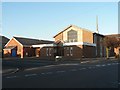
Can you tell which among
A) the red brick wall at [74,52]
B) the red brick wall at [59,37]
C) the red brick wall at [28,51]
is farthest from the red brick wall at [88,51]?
the red brick wall at [28,51]

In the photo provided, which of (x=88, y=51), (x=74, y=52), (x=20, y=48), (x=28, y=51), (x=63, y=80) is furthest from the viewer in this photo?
(x=28, y=51)

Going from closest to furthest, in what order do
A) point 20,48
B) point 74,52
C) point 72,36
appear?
1. point 74,52
2. point 72,36
3. point 20,48

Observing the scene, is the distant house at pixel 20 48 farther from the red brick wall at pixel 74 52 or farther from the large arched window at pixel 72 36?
the red brick wall at pixel 74 52

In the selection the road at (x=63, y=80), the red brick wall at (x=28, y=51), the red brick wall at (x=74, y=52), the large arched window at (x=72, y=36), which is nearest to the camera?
the road at (x=63, y=80)

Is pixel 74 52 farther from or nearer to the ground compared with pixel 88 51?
nearer to the ground

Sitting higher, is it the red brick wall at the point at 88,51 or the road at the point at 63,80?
the red brick wall at the point at 88,51

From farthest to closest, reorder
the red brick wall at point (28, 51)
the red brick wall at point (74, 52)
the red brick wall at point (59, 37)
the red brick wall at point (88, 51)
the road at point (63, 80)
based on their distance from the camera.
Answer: the red brick wall at point (59, 37) → the red brick wall at point (28, 51) → the red brick wall at point (88, 51) → the red brick wall at point (74, 52) → the road at point (63, 80)

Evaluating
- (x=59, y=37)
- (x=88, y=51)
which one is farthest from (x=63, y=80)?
(x=59, y=37)

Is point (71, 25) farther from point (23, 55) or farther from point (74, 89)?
point (74, 89)

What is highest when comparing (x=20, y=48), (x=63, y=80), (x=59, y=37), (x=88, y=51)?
(x=59, y=37)

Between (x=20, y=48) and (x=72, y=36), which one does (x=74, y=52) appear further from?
(x=20, y=48)

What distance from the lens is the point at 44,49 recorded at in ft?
200

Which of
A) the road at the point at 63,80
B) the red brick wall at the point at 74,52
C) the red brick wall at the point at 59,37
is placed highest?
the red brick wall at the point at 59,37

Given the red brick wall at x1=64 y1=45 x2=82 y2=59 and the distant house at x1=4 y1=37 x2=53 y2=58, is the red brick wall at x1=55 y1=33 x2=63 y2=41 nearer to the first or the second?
the distant house at x1=4 y1=37 x2=53 y2=58
